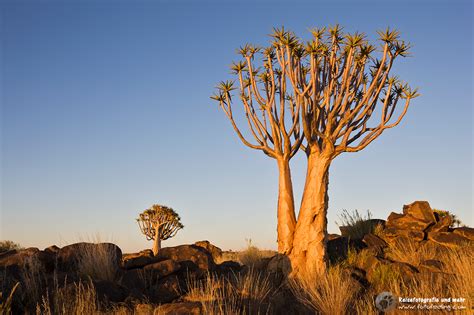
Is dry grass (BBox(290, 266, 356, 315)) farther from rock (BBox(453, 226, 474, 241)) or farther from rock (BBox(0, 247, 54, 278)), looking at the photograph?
rock (BBox(0, 247, 54, 278))

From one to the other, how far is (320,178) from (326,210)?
0.87 metres

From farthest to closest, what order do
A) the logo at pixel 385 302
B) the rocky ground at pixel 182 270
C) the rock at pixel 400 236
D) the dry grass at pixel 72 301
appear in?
the rock at pixel 400 236, the logo at pixel 385 302, the rocky ground at pixel 182 270, the dry grass at pixel 72 301

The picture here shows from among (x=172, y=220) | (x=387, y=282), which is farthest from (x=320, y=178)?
(x=172, y=220)

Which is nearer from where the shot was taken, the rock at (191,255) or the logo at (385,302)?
the logo at (385,302)

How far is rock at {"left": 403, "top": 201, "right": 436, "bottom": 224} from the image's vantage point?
605 inches

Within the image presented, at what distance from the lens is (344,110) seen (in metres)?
13.2

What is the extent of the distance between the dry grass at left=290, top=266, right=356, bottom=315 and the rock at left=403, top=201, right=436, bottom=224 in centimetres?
512

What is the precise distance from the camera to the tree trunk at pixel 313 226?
12336 millimetres

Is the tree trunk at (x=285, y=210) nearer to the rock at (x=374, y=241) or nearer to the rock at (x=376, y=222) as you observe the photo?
the rock at (x=374, y=241)

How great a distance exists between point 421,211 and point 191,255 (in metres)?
7.96

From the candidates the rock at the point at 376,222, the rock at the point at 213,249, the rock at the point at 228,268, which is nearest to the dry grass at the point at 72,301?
the rock at the point at 228,268

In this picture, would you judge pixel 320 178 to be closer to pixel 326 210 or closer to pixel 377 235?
pixel 326 210

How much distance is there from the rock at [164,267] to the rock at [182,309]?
2.97 meters

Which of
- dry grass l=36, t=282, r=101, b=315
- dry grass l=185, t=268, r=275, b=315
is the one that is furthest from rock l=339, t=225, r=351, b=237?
dry grass l=36, t=282, r=101, b=315
